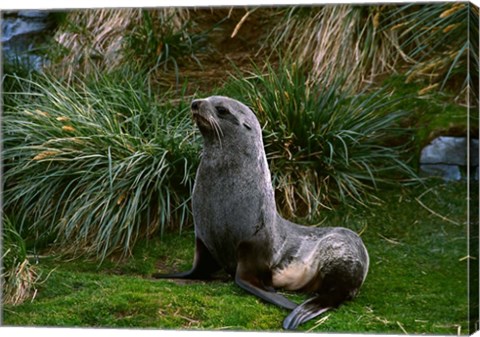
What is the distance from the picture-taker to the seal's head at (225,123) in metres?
6.45

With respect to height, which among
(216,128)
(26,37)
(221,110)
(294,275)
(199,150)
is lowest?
(294,275)

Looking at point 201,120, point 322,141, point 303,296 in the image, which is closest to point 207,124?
point 201,120

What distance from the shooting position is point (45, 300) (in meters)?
6.64

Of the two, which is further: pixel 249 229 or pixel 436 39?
pixel 436 39

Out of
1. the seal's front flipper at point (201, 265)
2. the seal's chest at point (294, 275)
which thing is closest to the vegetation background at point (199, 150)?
the seal's front flipper at point (201, 265)

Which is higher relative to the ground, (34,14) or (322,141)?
(34,14)

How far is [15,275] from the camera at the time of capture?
6727 millimetres

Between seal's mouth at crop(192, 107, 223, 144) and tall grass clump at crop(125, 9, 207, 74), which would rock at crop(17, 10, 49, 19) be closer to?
tall grass clump at crop(125, 9, 207, 74)

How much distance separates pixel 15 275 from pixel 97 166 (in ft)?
4.26

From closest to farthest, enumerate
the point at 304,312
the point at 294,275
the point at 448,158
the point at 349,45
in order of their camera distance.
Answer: the point at 304,312, the point at 294,275, the point at 448,158, the point at 349,45

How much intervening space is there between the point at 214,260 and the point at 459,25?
210 cm

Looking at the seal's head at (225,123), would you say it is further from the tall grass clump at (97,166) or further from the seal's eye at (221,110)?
the tall grass clump at (97,166)

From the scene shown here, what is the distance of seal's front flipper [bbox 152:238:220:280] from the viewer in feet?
21.8

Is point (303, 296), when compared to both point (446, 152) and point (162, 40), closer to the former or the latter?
point (446, 152)
